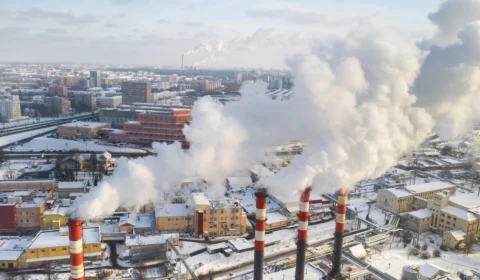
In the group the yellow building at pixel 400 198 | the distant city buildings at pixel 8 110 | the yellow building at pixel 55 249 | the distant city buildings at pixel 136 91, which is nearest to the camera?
the yellow building at pixel 55 249

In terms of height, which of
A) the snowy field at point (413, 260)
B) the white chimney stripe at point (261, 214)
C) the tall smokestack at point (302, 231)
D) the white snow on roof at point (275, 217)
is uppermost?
the white chimney stripe at point (261, 214)

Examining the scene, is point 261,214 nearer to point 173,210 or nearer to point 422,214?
point 173,210

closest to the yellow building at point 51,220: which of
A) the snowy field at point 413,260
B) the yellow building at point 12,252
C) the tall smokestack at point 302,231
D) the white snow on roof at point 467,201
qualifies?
the yellow building at point 12,252

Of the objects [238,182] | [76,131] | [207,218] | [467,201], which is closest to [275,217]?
[207,218]

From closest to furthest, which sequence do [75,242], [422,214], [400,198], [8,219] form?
[75,242], [8,219], [422,214], [400,198]

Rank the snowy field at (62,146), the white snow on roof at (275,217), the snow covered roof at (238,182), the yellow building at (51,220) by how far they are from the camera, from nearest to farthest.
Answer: the yellow building at (51,220) < the white snow on roof at (275,217) < the snow covered roof at (238,182) < the snowy field at (62,146)

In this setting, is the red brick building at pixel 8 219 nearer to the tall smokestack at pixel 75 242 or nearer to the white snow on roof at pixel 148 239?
the white snow on roof at pixel 148 239

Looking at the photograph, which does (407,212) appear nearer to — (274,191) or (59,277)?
(274,191)
